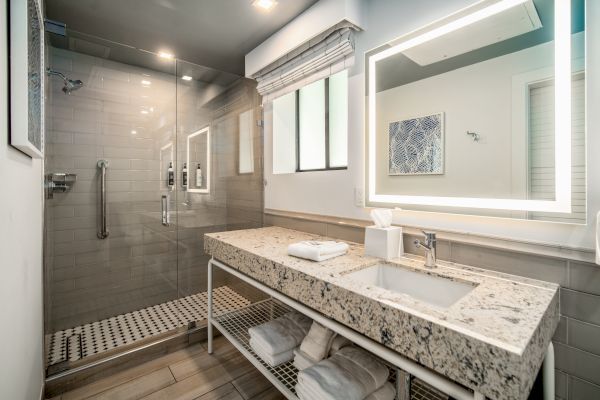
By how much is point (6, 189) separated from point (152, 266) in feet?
6.41

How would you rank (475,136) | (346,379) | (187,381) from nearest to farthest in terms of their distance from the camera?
(346,379), (475,136), (187,381)

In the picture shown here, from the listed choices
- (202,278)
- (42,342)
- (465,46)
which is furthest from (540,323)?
(202,278)

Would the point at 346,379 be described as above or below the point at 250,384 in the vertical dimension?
above

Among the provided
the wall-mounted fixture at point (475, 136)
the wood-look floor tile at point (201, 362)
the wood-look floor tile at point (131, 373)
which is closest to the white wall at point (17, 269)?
the wood-look floor tile at point (131, 373)

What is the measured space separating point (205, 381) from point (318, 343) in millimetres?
862

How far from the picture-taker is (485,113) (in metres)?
1.18

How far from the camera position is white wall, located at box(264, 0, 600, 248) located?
948mm

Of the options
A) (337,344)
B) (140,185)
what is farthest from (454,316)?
(140,185)

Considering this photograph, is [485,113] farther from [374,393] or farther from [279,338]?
[279,338]

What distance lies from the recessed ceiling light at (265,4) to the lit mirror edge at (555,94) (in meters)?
0.67

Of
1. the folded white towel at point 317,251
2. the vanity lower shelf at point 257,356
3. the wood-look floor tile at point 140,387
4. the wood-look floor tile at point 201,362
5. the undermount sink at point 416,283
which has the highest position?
the folded white towel at point 317,251

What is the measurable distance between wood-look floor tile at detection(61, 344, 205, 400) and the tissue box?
148 centimetres

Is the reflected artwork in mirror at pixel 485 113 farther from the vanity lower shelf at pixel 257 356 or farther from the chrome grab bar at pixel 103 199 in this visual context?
the chrome grab bar at pixel 103 199

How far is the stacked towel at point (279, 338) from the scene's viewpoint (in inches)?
55.2
